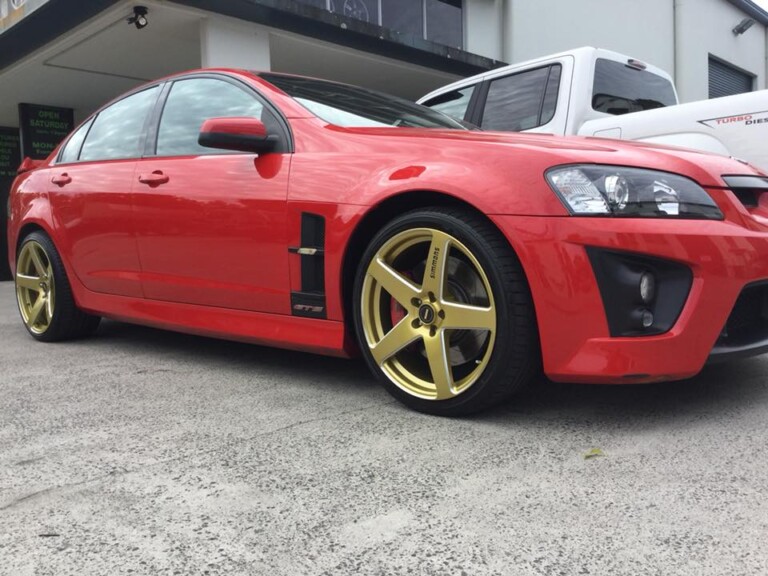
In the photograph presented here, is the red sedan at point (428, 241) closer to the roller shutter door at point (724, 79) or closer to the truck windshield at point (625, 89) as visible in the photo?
the truck windshield at point (625, 89)

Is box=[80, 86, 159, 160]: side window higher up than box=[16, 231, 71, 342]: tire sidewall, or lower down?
higher up

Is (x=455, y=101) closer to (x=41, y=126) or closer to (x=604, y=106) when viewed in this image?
(x=604, y=106)

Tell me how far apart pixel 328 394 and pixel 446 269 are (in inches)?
30.9

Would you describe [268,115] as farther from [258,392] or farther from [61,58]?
[61,58]

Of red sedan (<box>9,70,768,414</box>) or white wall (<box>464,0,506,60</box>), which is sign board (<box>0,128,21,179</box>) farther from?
red sedan (<box>9,70,768,414</box>)

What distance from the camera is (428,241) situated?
2502 mm

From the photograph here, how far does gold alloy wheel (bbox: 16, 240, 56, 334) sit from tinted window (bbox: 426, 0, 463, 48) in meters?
7.61

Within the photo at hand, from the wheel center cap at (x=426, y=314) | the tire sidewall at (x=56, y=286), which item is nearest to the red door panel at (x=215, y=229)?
the wheel center cap at (x=426, y=314)

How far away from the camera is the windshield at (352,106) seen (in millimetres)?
2975

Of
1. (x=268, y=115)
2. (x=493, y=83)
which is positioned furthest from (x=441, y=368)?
(x=493, y=83)

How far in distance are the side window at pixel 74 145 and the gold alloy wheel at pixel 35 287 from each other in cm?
56

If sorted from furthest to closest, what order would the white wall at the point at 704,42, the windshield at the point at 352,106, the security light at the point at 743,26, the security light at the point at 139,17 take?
the security light at the point at 743,26, the white wall at the point at 704,42, the security light at the point at 139,17, the windshield at the point at 352,106

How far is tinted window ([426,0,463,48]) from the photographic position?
1048 cm

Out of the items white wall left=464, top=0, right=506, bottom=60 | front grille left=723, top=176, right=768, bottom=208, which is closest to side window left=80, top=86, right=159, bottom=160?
front grille left=723, top=176, right=768, bottom=208
